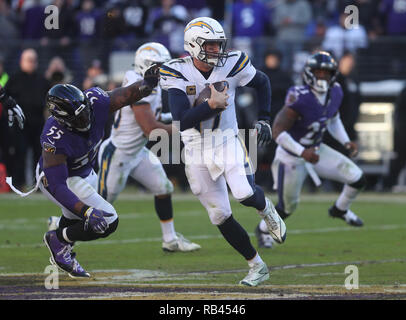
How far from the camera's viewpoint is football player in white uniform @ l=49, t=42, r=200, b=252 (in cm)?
A: 856

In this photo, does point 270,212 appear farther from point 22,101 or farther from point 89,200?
point 22,101

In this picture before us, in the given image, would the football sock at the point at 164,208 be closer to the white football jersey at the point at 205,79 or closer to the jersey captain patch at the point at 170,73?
the white football jersey at the point at 205,79

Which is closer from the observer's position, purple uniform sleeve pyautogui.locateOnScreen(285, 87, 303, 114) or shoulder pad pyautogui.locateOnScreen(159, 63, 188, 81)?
shoulder pad pyautogui.locateOnScreen(159, 63, 188, 81)

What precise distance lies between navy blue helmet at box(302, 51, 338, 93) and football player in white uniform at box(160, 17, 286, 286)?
75.9 inches

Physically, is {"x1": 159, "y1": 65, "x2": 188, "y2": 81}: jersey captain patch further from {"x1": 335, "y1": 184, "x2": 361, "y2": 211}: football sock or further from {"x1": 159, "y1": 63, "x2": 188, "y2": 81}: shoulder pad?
{"x1": 335, "y1": 184, "x2": 361, "y2": 211}: football sock

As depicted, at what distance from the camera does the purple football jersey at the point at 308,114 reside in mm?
8773

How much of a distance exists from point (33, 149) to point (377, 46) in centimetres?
530

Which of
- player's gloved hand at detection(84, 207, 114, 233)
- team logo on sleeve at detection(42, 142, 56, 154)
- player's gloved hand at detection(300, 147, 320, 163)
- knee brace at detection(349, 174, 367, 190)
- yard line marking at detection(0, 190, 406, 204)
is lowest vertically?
yard line marking at detection(0, 190, 406, 204)

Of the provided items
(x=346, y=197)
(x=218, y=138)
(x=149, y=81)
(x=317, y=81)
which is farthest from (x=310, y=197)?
(x=149, y=81)

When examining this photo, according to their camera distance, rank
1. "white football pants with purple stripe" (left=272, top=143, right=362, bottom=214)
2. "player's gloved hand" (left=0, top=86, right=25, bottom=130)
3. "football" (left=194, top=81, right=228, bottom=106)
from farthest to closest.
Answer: "white football pants with purple stripe" (left=272, top=143, right=362, bottom=214), "player's gloved hand" (left=0, top=86, right=25, bottom=130), "football" (left=194, top=81, right=228, bottom=106)

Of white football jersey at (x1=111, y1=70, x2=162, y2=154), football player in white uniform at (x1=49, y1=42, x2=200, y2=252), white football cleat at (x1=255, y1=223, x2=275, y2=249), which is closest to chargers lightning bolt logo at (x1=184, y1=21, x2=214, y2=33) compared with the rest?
football player in white uniform at (x1=49, y1=42, x2=200, y2=252)

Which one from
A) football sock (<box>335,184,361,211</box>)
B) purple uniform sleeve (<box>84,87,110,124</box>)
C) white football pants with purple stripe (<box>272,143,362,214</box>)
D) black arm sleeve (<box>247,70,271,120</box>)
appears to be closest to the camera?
purple uniform sleeve (<box>84,87,110,124</box>)

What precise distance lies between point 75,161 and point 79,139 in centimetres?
22
